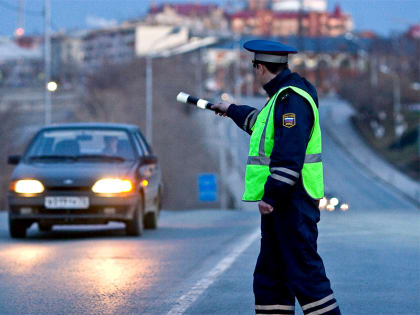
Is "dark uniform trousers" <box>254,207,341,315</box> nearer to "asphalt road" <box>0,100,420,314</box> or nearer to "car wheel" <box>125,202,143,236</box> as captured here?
"asphalt road" <box>0,100,420,314</box>

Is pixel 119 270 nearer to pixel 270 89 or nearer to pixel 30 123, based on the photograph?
pixel 270 89

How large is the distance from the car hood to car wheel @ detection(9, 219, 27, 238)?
0.60m

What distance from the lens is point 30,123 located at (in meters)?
94.7

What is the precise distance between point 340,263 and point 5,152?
6470 centimetres

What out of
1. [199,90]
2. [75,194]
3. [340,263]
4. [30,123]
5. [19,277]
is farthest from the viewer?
[199,90]

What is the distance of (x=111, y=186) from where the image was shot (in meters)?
15.8

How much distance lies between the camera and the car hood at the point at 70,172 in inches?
613

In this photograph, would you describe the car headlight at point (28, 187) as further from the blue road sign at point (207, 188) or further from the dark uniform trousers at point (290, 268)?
the blue road sign at point (207, 188)

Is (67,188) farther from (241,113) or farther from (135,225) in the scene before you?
(241,113)

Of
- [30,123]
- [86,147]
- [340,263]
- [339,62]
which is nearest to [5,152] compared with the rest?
[30,123]

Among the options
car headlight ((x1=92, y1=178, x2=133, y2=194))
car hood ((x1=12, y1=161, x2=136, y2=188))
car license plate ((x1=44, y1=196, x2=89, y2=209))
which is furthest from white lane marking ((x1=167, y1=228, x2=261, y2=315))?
car license plate ((x1=44, y1=196, x2=89, y2=209))

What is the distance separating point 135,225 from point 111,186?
0.67m

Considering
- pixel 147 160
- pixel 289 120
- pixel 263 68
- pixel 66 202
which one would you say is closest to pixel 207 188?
pixel 147 160

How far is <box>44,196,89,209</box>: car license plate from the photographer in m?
15.6
